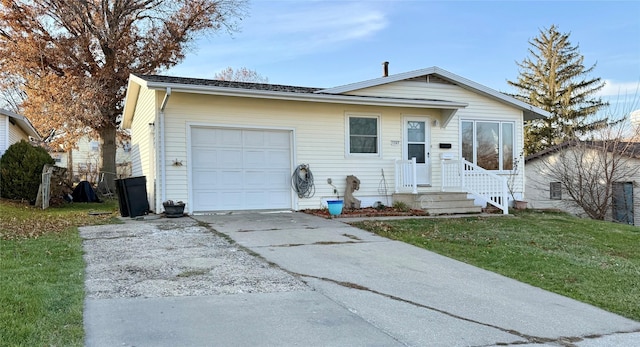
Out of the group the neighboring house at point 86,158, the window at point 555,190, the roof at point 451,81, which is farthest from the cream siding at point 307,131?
the neighboring house at point 86,158

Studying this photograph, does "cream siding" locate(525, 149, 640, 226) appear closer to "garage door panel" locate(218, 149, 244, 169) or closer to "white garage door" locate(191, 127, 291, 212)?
"white garage door" locate(191, 127, 291, 212)

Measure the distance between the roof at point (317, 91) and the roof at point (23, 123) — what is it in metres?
6.46

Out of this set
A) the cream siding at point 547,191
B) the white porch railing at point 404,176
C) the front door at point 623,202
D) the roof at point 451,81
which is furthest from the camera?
the front door at point 623,202

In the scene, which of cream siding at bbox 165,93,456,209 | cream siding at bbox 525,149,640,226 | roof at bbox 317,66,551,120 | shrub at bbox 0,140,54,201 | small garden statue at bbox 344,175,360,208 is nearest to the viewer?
cream siding at bbox 165,93,456,209

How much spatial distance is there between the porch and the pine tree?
21.2 meters

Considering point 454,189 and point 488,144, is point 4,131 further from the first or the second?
point 488,144

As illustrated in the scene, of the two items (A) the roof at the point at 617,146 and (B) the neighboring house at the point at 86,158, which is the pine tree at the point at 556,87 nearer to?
(A) the roof at the point at 617,146

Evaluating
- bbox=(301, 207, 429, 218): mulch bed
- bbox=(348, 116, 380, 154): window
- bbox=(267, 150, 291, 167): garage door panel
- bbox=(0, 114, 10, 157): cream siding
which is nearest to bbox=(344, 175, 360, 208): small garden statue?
bbox=(301, 207, 429, 218): mulch bed

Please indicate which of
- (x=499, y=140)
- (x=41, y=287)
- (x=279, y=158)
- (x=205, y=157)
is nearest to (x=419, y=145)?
(x=499, y=140)

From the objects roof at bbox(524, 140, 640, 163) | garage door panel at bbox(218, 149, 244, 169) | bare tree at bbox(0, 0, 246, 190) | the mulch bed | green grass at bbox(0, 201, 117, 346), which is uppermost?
bare tree at bbox(0, 0, 246, 190)

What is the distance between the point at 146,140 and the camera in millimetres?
11773

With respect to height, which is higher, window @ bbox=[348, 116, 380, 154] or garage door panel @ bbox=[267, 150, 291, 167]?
window @ bbox=[348, 116, 380, 154]

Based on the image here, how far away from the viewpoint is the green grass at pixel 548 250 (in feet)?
Answer: 16.7

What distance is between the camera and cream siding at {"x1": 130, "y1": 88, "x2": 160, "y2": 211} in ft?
34.7
